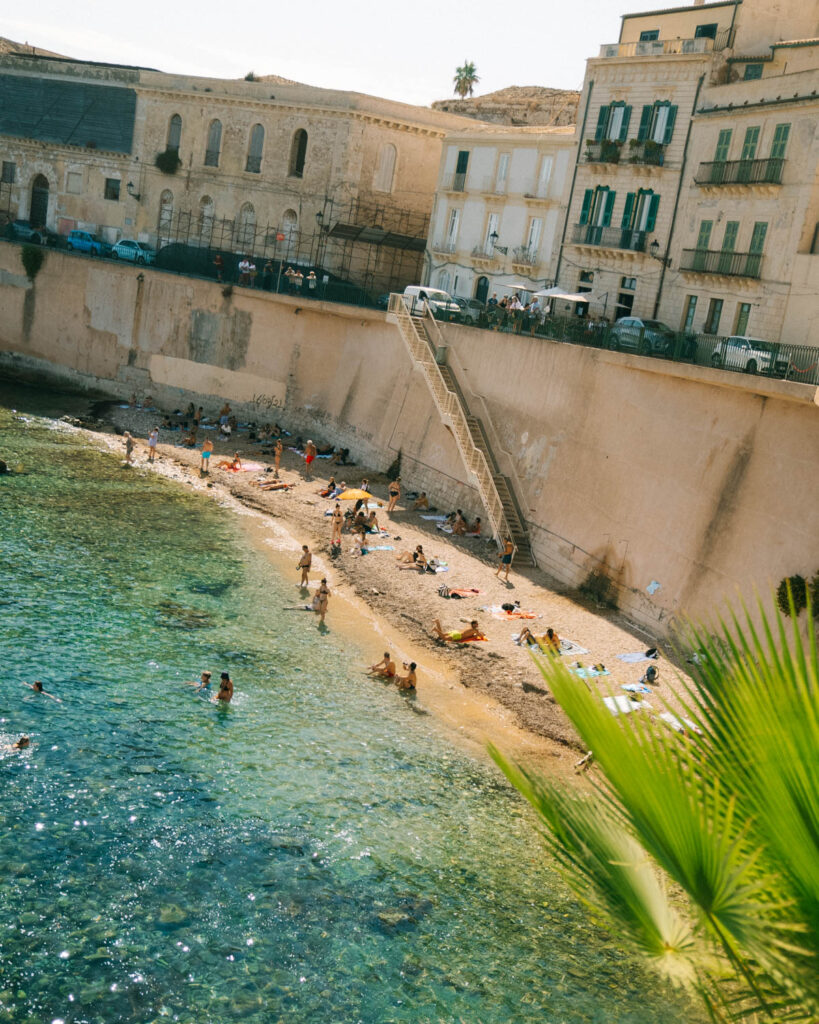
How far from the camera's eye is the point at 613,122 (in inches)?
1411

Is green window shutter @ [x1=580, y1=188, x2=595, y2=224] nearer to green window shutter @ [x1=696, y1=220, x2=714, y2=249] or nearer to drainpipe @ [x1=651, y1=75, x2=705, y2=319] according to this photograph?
drainpipe @ [x1=651, y1=75, x2=705, y2=319]

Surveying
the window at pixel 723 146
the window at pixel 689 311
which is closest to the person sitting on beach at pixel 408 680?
the window at pixel 689 311

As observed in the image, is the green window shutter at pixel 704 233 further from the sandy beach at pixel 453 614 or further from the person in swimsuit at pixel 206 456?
the person in swimsuit at pixel 206 456

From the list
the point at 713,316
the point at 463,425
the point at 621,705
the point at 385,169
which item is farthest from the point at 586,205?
the point at 621,705

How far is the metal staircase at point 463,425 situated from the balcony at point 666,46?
11.1 metres

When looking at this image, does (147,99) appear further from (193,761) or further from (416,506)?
(193,761)

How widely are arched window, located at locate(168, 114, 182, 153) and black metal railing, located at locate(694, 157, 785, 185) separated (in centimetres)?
3021

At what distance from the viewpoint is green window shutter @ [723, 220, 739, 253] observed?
3030cm

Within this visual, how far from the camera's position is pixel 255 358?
149 feet

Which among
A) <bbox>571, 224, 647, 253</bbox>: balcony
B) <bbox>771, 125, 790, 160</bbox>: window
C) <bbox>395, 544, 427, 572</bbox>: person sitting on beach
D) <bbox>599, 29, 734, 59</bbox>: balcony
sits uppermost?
<bbox>599, 29, 734, 59</bbox>: balcony

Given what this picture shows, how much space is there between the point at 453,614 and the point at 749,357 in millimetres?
9348

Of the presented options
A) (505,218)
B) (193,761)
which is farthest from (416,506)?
(193,761)

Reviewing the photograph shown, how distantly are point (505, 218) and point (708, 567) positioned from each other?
75.8 ft

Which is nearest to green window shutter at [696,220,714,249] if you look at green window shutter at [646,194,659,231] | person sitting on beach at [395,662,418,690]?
green window shutter at [646,194,659,231]
